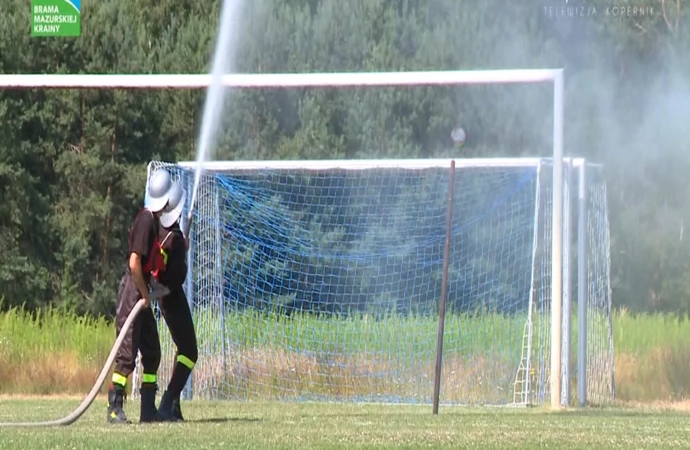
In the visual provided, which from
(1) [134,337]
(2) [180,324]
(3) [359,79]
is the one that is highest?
(3) [359,79]

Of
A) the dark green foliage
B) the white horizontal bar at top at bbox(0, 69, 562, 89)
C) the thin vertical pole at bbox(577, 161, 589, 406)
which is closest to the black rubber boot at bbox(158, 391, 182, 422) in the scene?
the white horizontal bar at top at bbox(0, 69, 562, 89)

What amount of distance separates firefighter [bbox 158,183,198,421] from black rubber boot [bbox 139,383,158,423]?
91 mm

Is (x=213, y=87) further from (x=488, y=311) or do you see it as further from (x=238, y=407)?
(x=488, y=311)

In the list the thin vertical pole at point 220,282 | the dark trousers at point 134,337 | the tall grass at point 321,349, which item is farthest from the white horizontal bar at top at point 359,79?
the tall grass at point 321,349

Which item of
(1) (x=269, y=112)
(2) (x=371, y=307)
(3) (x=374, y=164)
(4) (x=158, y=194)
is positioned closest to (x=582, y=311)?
(3) (x=374, y=164)

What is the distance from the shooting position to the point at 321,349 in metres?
18.0

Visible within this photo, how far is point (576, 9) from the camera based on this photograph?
3078cm

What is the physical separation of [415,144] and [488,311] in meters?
10.4

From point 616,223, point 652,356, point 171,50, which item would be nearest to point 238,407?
point 652,356

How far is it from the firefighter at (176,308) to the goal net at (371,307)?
16.8 feet

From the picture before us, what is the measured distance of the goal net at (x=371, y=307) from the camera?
1672cm

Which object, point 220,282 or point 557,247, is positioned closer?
point 557,247

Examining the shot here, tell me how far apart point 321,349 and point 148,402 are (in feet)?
23.9

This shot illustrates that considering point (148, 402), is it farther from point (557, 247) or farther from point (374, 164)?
point (374, 164)
